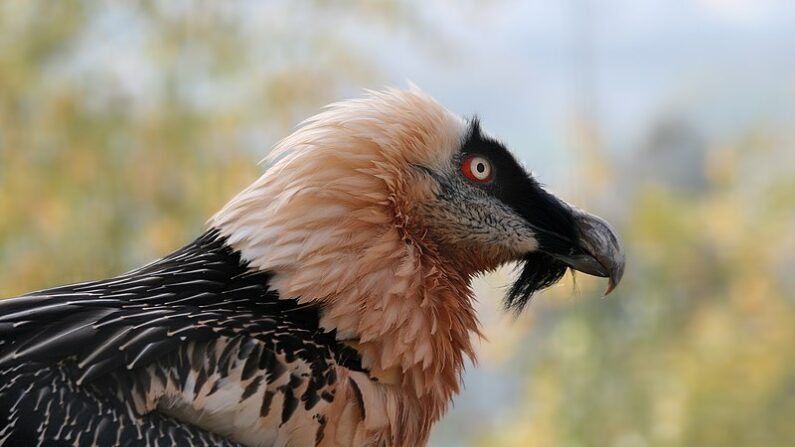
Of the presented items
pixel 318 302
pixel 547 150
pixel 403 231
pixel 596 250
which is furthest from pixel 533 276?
pixel 547 150

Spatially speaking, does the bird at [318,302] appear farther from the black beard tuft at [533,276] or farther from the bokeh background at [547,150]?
the bokeh background at [547,150]

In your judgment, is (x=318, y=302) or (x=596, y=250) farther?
(x=596, y=250)

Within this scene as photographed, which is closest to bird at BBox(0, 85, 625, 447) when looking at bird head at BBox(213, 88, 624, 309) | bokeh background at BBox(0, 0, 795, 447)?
bird head at BBox(213, 88, 624, 309)

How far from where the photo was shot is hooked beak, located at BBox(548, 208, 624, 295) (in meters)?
1.56

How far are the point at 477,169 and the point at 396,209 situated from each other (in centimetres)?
17

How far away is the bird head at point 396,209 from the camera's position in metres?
1.47

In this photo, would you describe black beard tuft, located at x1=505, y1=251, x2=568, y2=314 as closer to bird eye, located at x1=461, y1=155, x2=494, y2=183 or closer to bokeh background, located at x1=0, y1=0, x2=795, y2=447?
bird eye, located at x1=461, y1=155, x2=494, y2=183

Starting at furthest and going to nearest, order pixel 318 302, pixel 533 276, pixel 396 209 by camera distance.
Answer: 1. pixel 533 276
2. pixel 396 209
3. pixel 318 302

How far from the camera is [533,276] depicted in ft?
5.62

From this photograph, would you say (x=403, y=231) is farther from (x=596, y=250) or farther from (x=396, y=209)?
(x=596, y=250)

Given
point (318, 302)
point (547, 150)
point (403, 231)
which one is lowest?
point (318, 302)

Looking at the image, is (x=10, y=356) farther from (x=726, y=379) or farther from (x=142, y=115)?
(x=726, y=379)

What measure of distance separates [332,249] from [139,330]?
0.32m

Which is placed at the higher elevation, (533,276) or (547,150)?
(547,150)
